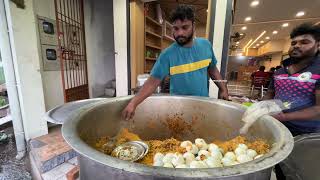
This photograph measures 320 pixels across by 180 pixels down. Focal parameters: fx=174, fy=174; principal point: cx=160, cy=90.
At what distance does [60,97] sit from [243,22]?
17.8ft

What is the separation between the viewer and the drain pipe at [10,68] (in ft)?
5.36

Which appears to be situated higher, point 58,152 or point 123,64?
point 123,64

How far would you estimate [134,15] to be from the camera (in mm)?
2826

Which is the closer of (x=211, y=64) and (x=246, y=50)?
(x=211, y=64)

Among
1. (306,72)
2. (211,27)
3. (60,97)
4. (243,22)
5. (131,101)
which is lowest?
(60,97)

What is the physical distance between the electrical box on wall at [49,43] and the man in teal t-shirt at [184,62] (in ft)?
5.91

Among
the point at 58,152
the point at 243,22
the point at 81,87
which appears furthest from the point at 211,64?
the point at 243,22

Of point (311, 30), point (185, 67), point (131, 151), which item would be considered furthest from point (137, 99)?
point (311, 30)

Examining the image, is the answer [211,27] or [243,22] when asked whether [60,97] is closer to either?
[211,27]

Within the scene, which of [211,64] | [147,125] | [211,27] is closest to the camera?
[147,125]

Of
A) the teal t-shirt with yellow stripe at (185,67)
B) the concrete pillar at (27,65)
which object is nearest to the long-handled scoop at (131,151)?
the teal t-shirt with yellow stripe at (185,67)

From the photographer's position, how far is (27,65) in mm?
1781

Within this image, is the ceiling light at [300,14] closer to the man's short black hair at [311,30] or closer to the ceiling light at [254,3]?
the ceiling light at [254,3]

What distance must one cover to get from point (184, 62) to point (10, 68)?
1.71m
